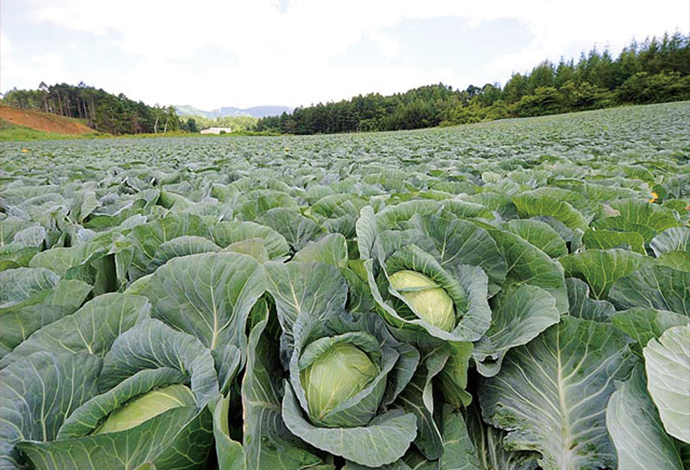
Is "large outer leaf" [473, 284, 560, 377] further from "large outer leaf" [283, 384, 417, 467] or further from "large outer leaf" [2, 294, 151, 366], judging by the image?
"large outer leaf" [2, 294, 151, 366]

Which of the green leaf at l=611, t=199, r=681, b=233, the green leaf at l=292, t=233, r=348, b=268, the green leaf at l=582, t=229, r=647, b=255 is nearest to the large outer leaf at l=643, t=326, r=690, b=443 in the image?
the green leaf at l=582, t=229, r=647, b=255

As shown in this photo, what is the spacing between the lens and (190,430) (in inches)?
27.1

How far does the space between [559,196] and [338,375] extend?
1.72m

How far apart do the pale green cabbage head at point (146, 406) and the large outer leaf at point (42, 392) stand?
0.36 ft

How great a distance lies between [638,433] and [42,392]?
1.27m

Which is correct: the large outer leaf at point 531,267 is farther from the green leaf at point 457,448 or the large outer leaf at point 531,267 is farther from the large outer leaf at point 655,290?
the green leaf at point 457,448

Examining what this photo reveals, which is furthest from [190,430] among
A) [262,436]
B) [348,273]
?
[348,273]

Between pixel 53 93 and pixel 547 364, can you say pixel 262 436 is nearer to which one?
pixel 547 364

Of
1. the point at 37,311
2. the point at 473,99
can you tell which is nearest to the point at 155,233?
the point at 37,311

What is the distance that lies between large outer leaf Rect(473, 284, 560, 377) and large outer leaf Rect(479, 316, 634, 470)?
0.08 metres

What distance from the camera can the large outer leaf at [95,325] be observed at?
2.96 ft

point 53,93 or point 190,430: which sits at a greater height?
point 53,93

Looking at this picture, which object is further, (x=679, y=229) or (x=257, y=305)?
(x=679, y=229)

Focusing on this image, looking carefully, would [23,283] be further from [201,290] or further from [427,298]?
[427,298]
